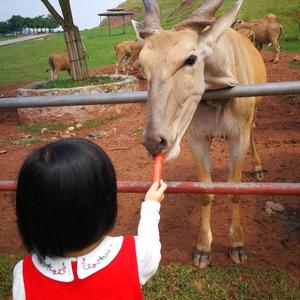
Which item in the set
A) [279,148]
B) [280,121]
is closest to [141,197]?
[279,148]

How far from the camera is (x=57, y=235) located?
1.36 m

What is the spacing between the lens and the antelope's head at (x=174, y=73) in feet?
7.62

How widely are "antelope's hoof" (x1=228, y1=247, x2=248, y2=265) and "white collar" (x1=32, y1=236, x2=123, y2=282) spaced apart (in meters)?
2.21

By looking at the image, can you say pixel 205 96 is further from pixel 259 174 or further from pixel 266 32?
pixel 266 32

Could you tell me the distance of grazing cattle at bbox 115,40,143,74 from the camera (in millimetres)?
15680

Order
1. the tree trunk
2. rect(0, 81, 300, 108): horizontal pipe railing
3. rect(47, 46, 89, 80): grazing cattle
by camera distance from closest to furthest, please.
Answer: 1. rect(0, 81, 300, 108): horizontal pipe railing
2. the tree trunk
3. rect(47, 46, 89, 80): grazing cattle

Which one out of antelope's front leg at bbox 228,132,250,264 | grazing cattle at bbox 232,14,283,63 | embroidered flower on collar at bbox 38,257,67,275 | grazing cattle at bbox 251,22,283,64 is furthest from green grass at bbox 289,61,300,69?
embroidered flower on collar at bbox 38,257,67,275

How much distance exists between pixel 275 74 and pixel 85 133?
6176 millimetres

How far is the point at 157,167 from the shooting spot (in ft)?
6.43

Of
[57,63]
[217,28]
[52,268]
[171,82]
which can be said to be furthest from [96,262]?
[57,63]

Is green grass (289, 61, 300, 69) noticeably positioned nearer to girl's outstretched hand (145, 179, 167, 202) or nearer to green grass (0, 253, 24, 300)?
green grass (0, 253, 24, 300)

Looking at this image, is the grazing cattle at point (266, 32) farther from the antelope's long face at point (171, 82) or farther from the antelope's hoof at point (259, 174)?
the antelope's long face at point (171, 82)

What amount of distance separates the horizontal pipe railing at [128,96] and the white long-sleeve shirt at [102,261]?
3.40 feet

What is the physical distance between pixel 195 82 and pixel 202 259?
5.37ft
